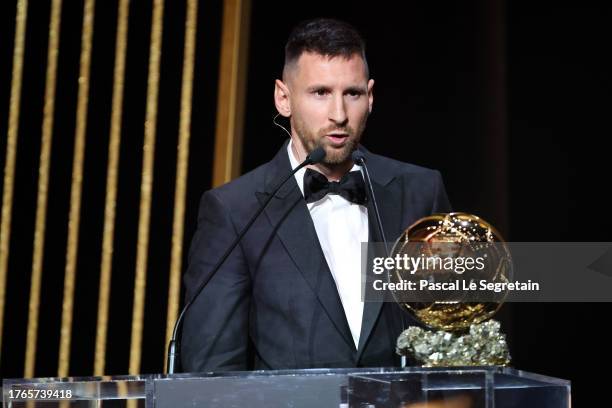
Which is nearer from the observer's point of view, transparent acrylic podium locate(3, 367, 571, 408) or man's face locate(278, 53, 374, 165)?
transparent acrylic podium locate(3, 367, 571, 408)

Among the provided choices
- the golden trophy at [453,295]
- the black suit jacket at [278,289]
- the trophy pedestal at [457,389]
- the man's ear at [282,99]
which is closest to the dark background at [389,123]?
the man's ear at [282,99]

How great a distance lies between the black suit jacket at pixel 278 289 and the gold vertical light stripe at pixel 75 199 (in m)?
1.12

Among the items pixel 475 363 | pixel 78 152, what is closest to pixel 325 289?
pixel 475 363

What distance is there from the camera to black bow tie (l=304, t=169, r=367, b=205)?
210cm

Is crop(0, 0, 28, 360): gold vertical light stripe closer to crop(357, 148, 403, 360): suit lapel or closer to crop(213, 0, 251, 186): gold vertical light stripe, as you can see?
crop(213, 0, 251, 186): gold vertical light stripe

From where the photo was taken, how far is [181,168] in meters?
3.14

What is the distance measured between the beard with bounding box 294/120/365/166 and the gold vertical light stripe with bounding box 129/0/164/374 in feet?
3.88

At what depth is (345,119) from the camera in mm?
2027

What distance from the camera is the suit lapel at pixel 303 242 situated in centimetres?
194

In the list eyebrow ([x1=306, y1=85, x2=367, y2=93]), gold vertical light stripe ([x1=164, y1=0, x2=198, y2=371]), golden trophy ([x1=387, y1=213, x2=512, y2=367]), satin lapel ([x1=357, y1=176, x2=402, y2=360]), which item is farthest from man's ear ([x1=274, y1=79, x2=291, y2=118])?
gold vertical light stripe ([x1=164, y1=0, x2=198, y2=371])

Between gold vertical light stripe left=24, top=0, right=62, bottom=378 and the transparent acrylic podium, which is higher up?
gold vertical light stripe left=24, top=0, right=62, bottom=378

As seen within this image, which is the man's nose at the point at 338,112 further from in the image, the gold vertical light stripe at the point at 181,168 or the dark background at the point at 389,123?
the gold vertical light stripe at the point at 181,168

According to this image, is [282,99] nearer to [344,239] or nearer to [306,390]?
[344,239]

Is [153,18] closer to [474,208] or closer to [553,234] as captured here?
[474,208]
